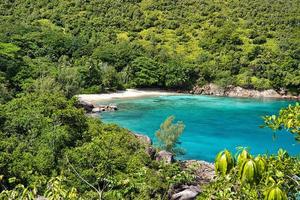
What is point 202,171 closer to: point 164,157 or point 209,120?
point 164,157

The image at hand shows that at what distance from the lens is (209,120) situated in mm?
63500

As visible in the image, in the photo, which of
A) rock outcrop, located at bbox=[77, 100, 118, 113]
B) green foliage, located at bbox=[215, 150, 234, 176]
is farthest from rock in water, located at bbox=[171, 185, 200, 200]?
rock outcrop, located at bbox=[77, 100, 118, 113]

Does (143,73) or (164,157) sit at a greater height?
(143,73)

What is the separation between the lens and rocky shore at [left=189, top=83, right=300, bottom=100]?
92188mm

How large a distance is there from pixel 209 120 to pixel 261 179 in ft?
192

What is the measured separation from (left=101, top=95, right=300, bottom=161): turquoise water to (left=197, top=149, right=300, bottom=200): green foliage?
33836 mm

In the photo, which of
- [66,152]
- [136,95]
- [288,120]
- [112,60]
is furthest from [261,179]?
[112,60]

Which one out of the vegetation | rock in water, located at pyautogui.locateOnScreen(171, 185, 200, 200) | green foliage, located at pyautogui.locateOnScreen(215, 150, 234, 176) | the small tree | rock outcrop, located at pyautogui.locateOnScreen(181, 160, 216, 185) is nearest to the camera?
green foliage, located at pyautogui.locateOnScreen(215, 150, 234, 176)

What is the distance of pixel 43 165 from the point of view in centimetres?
2558

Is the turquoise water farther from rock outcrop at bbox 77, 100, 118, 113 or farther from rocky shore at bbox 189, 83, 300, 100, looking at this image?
rocky shore at bbox 189, 83, 300, 100

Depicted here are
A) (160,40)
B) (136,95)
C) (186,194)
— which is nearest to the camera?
(186,194)

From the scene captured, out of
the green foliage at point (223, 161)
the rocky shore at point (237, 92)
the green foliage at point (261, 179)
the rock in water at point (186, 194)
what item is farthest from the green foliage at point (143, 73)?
the green foliage at point (223, 161)

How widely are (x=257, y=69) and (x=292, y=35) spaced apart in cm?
1986

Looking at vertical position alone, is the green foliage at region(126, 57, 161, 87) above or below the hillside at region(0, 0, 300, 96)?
below
